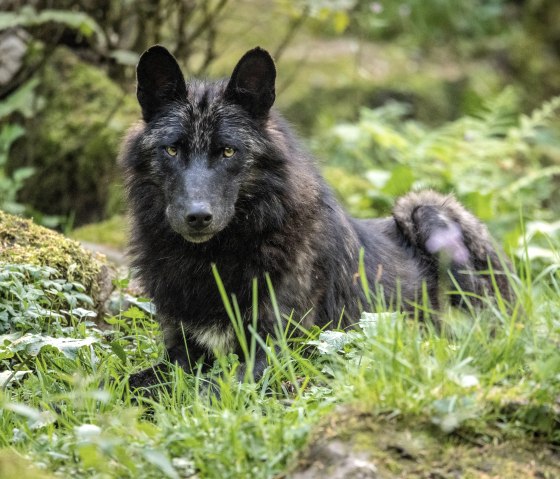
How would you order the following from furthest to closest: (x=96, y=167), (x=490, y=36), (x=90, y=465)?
(x=490, y=36) → (x=96, y=167) → (x=90, y=465)

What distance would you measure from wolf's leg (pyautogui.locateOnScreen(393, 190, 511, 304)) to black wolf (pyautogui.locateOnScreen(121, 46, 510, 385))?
42.2 inches

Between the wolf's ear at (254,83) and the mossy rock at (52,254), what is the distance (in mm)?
1392

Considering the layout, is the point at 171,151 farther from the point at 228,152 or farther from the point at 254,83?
the point at 254,83

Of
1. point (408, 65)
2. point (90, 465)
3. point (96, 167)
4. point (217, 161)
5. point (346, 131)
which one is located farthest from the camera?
point (408, 65)

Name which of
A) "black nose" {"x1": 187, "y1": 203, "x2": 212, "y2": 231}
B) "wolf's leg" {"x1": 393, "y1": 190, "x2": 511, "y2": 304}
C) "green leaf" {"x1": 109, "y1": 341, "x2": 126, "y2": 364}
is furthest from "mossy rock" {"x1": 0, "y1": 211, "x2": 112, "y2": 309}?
"wolf's leg" {"x1": 393, "y1": 190, "x2": 511, "y2": 304}

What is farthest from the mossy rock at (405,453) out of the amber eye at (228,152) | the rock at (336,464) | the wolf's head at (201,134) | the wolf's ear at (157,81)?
the wolf's ear at (157,81)

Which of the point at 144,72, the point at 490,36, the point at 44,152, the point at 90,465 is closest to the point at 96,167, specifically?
the point at 44,152

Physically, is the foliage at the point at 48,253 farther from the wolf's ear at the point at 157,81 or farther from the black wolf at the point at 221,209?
the wolf's ear at the point at 157,81

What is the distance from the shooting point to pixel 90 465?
2.84 metres

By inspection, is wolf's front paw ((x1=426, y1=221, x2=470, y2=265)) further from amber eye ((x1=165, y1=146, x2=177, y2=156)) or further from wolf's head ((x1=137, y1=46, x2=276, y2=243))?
amber eye ((x1=165, y1=146, x2=177, y2=156))

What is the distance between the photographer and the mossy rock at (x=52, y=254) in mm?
4879

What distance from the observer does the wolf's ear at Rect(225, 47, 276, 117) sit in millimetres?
4387

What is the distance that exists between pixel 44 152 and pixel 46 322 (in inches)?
154

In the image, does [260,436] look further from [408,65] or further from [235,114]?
[408,65]
